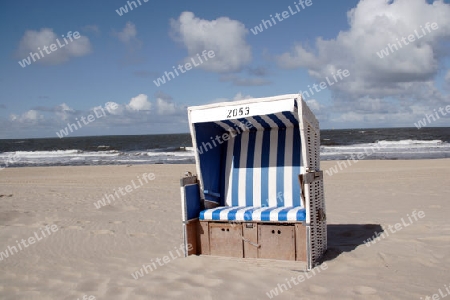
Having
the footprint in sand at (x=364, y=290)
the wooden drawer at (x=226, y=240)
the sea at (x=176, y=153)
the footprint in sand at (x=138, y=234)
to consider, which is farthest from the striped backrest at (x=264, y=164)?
the sea at (x=176, y=153)

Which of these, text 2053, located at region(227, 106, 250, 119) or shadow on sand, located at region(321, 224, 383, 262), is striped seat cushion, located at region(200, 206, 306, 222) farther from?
text 2053, located at region(227, 106, 250, 119)

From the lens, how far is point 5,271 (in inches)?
187

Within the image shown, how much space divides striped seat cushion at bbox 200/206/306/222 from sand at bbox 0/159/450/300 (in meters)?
0.50

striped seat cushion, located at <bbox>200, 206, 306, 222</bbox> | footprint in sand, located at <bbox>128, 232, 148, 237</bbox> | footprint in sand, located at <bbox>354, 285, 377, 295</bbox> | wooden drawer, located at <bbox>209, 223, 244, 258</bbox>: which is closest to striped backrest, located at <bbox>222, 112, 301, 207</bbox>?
striped seat cushion, located at <bbox>200, 206, 306, 222</bbox>

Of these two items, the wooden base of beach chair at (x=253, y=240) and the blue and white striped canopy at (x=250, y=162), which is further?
the blue and white striped canopy at (x=250, y=162)

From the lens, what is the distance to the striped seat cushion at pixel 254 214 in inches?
180

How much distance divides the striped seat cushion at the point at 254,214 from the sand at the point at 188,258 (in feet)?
1.64

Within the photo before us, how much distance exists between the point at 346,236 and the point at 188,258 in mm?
2372

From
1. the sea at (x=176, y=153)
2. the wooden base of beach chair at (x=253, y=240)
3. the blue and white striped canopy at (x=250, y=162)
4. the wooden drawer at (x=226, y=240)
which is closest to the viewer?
the wooden base of beach chair at (x=253, y=240)

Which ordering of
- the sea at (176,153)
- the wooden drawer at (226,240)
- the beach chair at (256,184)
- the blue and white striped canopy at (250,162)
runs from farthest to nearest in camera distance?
the sea at (176,153) < the blue and white striped canopy at (250,162) < the wooden drawer at (226,240) < the beach chair at (256,184)

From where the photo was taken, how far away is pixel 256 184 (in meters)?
5.58

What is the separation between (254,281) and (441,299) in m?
1.65

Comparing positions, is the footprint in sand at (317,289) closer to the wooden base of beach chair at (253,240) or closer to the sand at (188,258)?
the sand at (188,258)

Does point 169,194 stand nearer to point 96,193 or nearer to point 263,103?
point 96,193
